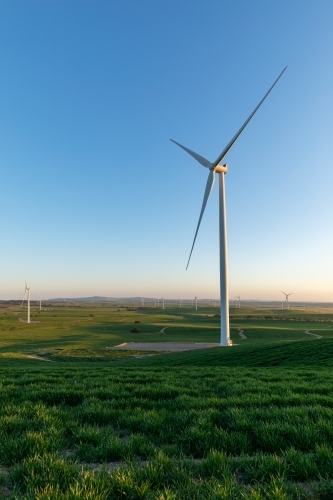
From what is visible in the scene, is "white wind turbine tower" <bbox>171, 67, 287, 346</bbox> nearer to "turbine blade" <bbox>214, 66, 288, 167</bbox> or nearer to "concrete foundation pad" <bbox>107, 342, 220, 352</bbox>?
"turbine blade" <bbox>214, 66, 288, 167</bbox>

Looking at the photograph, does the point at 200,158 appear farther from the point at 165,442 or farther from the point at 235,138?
the point at 165,442

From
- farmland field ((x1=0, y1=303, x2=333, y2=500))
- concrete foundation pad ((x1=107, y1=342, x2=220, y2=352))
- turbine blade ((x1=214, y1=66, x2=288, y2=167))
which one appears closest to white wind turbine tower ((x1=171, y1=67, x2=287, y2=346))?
turbine blade ((x1=214, y1=66, x2=288, y2=167))

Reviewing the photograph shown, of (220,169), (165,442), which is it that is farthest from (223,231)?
(165,442)

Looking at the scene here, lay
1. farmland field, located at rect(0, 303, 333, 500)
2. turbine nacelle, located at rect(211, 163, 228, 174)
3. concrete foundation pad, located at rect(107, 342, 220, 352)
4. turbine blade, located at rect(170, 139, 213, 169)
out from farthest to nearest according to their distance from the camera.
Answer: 1. concrete foundation pad, located at rect(107, 342, 220, 352)
2. turbine blade, located at rect(170, 139, 213, 169)
3. turbine nacelle, located at rect(211, 163, 228, 174)
4. farmland field, located at rect(0, 303, 333, 500)

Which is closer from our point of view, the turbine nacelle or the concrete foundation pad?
the turbine nacelle

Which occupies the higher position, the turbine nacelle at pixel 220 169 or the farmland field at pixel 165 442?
the turbine nacelle at pixel 220 169

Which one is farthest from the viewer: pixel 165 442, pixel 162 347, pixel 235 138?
pixel 162 347

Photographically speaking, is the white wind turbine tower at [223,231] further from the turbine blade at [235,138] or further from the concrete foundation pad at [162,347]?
the concrete foundation pad at [162,347]

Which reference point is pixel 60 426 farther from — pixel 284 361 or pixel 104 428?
pixel 284 361

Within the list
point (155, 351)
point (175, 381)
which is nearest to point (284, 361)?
point (175, 381)

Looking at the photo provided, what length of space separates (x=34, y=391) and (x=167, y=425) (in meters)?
4.12

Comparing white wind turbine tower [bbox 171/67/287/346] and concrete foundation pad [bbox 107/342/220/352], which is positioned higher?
white wind turbine tower [bbox 171/67/287/346]

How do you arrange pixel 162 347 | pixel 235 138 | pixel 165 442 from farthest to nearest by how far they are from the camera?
pixel 162 347
pixel 235 138
pixel 165 442

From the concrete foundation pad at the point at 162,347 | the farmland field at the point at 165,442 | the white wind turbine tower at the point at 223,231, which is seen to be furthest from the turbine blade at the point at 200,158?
the farmland field at the point at 165,442
